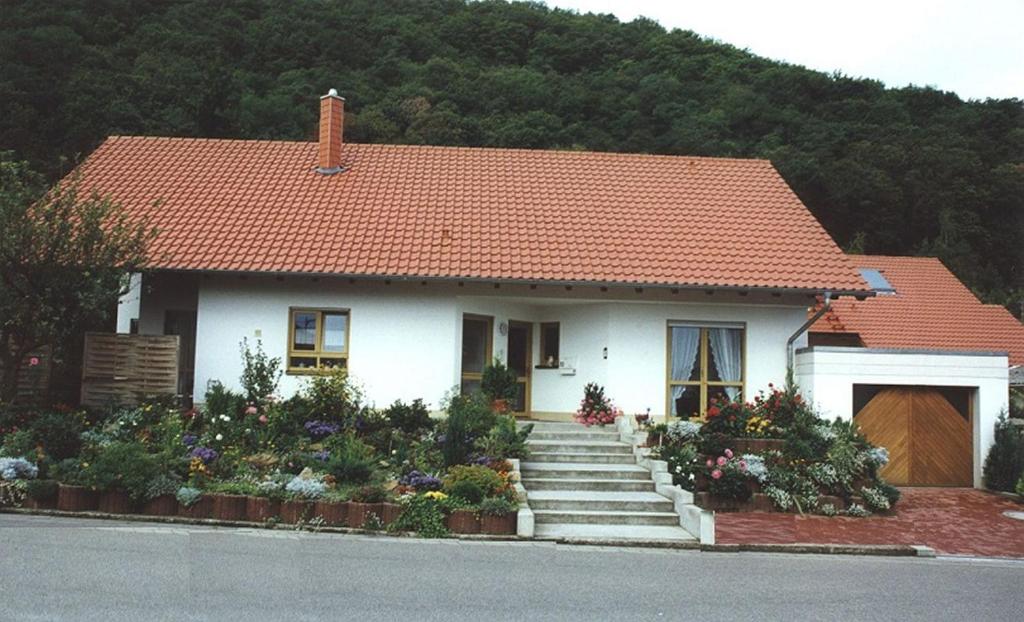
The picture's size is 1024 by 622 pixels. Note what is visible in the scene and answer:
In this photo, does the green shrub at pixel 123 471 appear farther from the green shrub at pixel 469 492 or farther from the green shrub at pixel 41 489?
the green shrub at pixel 469 492

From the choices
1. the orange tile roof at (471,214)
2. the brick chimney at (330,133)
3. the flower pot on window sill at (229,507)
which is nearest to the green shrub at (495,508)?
the flower pot on window sill at (229,507)

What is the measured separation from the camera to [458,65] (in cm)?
4850

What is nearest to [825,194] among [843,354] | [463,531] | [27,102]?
[843,354]

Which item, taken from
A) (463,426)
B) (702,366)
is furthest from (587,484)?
(702,366)

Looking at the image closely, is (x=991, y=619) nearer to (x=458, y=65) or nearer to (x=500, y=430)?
(x=500, y=430)

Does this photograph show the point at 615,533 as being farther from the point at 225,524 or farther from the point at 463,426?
the point at 225,524

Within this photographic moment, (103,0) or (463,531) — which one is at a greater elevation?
(103,0)

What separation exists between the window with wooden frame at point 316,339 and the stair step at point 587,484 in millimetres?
5308

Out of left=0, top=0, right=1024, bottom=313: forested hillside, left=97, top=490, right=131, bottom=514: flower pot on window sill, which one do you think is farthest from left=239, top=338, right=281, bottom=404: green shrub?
left=0, top=0, right=1024, bottom=313: forested hillside

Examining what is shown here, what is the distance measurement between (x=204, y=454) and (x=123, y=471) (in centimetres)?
132

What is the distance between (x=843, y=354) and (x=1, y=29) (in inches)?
1539

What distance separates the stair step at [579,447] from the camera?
16016 millimetres

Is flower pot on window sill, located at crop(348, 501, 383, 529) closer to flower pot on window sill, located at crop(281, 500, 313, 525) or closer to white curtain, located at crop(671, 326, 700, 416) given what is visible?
flower pot on window sill, located at crop(281, 500, 313, 525)

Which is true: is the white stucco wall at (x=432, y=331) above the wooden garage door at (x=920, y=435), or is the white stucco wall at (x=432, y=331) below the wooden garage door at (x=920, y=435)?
above
